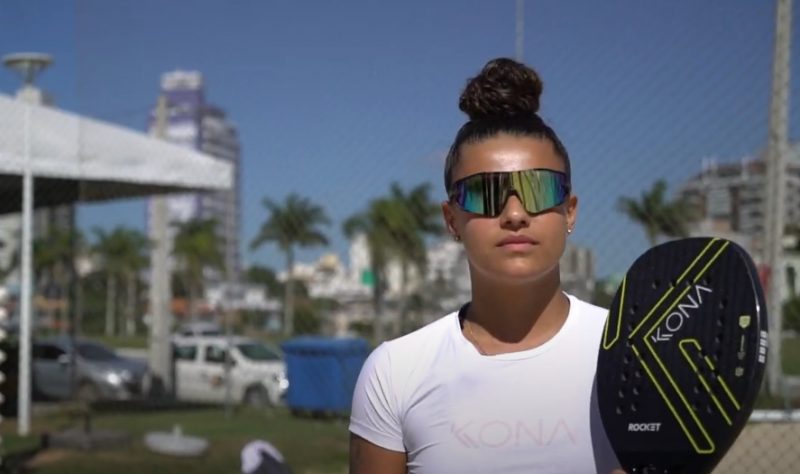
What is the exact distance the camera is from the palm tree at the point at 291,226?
576cm

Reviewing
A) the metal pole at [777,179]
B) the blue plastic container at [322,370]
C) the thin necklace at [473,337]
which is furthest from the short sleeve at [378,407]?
the blue plastic container at [322,370]

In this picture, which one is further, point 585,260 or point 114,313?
point 114,313

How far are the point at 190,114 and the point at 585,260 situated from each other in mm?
3655

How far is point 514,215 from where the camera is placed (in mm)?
1888

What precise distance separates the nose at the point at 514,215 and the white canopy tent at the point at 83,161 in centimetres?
640

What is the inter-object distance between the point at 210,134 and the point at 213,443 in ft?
7.42

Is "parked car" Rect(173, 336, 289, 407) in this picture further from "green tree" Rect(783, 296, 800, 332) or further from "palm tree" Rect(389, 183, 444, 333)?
"green tree" Rect(783, 296, 800, 332)

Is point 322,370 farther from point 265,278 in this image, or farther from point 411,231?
point 411,231

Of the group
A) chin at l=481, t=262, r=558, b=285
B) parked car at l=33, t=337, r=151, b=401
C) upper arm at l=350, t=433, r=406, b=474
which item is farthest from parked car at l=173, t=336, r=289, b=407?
chin at l=481, t=262, r=558, b=285

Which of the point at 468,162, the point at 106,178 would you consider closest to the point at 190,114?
the point at 106,178

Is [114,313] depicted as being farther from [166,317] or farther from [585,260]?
[585,260]

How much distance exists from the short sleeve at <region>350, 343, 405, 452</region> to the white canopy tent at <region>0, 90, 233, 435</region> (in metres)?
6.24

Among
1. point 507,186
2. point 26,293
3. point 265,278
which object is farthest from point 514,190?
point 26,293

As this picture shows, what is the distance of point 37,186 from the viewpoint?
1125 centimetres
